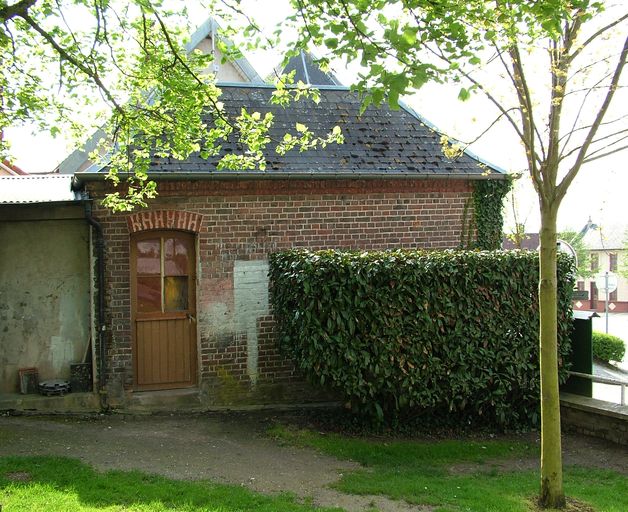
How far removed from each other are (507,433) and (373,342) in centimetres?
244

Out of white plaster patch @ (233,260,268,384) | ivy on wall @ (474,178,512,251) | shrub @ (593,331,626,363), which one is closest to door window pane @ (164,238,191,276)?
white plaster patch @ (233,260,268,384)

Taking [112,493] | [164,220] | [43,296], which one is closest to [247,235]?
[164,220]

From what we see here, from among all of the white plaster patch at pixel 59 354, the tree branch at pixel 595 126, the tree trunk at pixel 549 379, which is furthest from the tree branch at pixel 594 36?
the white plaster patch at pixel 59 354

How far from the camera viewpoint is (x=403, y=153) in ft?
35.2

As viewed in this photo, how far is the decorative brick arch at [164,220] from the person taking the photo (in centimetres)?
948

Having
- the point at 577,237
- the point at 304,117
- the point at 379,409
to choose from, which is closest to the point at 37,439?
the point at 379,409

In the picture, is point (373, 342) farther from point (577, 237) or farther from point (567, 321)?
point (577, 237)

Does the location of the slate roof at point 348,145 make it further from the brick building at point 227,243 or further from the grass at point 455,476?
the grass at point 455,476

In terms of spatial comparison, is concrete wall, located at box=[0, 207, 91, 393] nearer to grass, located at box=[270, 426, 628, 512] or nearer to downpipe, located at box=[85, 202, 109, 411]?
downpipe, located at box=[85, 202, 109, 411]

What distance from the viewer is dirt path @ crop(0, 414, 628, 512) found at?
6449mm

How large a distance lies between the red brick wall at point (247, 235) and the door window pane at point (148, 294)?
0.32 meters

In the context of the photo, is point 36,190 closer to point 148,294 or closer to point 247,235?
point 148,294

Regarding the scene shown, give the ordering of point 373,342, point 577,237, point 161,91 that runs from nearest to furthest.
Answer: point 161,91
point 373,342
point 577,237

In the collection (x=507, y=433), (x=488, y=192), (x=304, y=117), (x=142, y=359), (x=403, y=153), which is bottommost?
(x=507, y=433)
